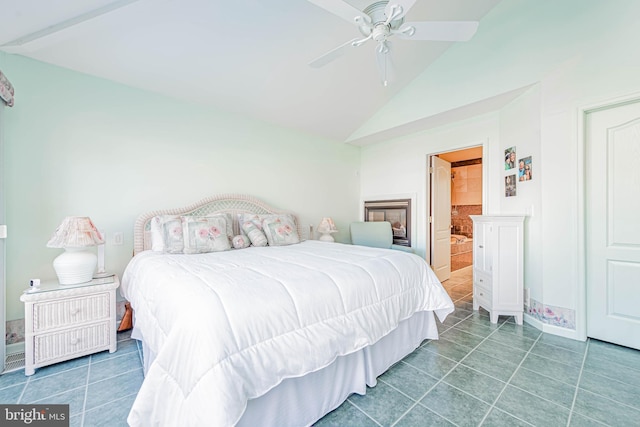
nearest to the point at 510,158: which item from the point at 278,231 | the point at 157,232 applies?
the point at 278,231

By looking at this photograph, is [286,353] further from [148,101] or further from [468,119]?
[468,119]

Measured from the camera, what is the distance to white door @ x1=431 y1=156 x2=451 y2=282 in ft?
13.4

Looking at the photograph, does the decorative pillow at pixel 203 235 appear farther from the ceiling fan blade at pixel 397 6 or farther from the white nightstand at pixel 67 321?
the ceiling fan blade at pixel 397 6

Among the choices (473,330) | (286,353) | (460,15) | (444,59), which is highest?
(460,15)

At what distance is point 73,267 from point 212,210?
1.38 meters

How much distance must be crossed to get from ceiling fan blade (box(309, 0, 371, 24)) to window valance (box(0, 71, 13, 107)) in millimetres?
2229

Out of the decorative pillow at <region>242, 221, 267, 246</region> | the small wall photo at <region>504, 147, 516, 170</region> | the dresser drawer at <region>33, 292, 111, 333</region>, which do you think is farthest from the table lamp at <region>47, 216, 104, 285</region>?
the small wall photo at <region>504, 147, 516, 170</region>

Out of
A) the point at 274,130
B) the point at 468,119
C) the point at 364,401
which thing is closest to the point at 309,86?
the point at 274,130

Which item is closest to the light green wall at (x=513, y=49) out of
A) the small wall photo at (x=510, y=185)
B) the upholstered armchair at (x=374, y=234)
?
the small wall photo at (x=510, y=185)

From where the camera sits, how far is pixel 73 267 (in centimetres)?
205

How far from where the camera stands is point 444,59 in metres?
3.34

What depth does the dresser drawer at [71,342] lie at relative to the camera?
1876 millimetres

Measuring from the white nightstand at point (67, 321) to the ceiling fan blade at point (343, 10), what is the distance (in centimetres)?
263

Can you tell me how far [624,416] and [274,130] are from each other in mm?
4117
